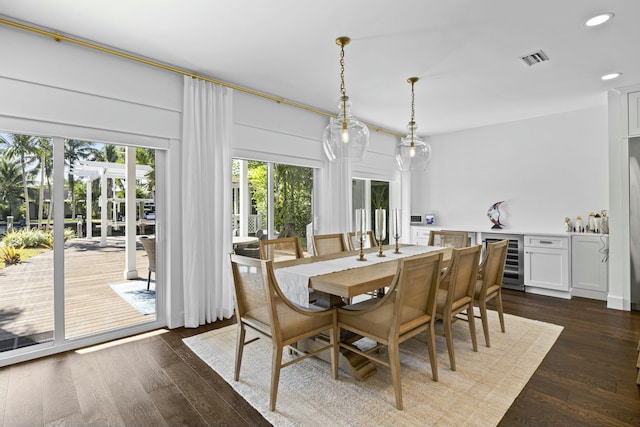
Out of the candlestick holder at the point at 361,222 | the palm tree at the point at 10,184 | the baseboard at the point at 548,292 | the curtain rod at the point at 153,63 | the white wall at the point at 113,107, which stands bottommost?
the baseboard at the point at 548,292

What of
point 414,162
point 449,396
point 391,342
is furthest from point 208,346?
point 414,162

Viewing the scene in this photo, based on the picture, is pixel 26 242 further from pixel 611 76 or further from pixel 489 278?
pixel 611 76

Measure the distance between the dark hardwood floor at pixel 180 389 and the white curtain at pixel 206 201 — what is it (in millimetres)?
575

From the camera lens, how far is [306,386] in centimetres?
230

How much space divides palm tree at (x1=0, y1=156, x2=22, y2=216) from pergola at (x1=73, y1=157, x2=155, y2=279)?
392mm

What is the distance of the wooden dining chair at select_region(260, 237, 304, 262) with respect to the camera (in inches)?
125

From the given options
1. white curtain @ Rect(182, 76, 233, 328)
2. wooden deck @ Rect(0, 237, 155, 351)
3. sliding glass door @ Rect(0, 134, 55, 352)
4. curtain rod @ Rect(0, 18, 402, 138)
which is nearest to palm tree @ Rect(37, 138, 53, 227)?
sliding glass door @ Rect(0, 134, 55, 352)

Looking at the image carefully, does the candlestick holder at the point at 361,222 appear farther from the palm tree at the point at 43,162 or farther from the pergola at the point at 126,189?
the palm tree at the point at 43,162

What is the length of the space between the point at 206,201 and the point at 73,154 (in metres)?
1.21

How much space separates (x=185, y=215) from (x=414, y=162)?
95.1 inches

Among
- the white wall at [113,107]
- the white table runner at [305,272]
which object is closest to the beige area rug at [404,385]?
the white table runner at [305,272]

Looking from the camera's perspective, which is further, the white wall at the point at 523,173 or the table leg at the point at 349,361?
the white wall at the point at 523,173

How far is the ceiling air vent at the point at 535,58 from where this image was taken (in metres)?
3.10

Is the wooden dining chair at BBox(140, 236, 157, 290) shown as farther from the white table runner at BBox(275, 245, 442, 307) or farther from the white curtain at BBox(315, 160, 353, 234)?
the white curtain at BBox(315, 160, 353, 234)
